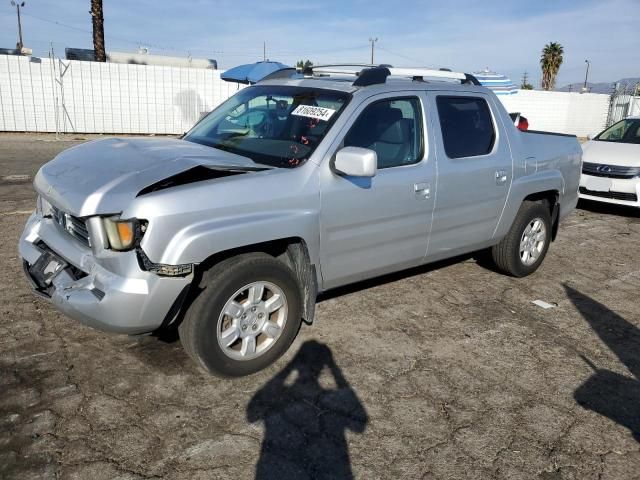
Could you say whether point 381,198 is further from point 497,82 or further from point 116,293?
point 497,82

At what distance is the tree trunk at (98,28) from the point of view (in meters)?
19.9

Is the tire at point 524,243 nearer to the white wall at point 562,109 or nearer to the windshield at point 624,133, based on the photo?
the windshield at point 624,133

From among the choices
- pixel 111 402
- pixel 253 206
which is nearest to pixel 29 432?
pixel 111 402

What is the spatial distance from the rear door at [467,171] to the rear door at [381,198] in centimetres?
15

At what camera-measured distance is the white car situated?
8523 mm

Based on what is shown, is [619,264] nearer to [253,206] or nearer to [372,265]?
[372,265]

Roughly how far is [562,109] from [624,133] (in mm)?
18847

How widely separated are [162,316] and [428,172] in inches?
88.6

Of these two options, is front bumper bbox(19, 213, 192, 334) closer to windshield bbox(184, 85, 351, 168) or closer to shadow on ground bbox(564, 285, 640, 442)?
windshield bbox(184, 85, 351, 168)

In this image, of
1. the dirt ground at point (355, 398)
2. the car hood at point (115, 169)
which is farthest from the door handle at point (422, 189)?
the car hood at point (115, 169)

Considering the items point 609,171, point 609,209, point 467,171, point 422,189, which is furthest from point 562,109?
point 422,189

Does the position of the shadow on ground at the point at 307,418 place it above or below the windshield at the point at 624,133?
below

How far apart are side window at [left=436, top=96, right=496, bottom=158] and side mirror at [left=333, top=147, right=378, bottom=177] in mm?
1189

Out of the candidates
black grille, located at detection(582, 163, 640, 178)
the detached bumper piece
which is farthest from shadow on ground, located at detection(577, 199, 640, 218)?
the detached bumper piece
